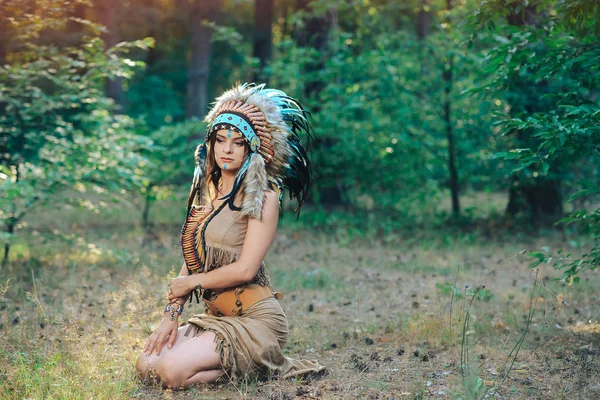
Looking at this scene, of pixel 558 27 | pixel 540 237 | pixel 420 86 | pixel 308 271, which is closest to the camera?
pixel 558 27

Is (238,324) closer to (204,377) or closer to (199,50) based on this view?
(204,377)

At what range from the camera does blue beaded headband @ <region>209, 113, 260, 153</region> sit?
4.20 meters

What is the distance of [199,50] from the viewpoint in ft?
62.1

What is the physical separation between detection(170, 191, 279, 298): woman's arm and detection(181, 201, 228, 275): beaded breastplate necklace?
0.15 metres

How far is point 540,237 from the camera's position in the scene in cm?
1030

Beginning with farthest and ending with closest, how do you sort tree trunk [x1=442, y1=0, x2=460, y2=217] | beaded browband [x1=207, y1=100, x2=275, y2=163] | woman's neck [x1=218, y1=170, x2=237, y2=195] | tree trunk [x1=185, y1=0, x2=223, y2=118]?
tree trunk [x1=185, y1=0, x2=223, y2=118] < tree trunk [x1=442, y1=0, x2=460, y2=217] < woman's neck [x1=218, y1=170, x2=237, y2=195] < beaded browband [x1=207, y1=100, x2=275, y2=163]

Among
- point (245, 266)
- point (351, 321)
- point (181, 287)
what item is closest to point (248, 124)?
point (245, 266)

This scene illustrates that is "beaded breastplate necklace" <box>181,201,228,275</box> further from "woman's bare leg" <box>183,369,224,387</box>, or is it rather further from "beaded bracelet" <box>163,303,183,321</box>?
"woman's bare leg" <box>183,369,224,387</box>

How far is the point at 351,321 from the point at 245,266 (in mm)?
2258

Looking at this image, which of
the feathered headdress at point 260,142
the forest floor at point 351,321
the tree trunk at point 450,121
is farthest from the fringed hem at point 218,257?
the tree trunk at point 450,121

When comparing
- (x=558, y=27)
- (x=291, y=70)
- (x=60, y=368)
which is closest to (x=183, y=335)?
(x=60, y=368)

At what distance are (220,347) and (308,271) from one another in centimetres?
412

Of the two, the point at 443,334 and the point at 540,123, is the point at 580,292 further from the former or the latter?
the point at 540,123

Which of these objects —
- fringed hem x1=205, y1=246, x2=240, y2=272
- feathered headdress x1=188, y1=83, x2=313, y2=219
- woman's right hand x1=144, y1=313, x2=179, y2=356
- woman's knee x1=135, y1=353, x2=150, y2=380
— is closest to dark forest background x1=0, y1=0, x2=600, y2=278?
feathered headdress x1=188, y1=83, x2=313, y2=219
